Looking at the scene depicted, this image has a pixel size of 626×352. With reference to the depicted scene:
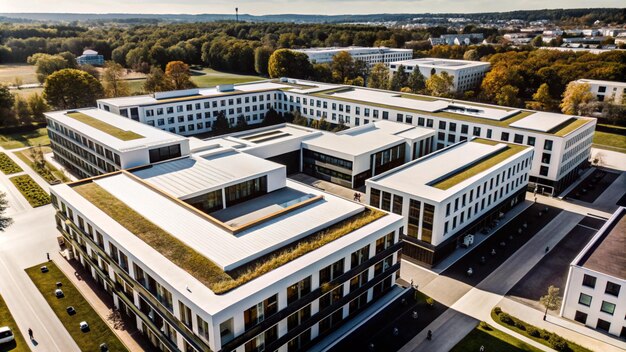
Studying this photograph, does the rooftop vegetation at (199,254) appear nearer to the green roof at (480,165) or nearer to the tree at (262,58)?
the green roof at (480,165)

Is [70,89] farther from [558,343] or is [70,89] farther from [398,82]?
[558,343]

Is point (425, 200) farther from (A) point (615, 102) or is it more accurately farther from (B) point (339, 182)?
(A) point (615, 102)

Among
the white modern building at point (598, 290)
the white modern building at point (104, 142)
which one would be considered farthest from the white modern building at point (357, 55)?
the white modern building at point (598, 290)

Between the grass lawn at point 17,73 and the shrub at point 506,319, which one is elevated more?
the grass lawn at point 17,73

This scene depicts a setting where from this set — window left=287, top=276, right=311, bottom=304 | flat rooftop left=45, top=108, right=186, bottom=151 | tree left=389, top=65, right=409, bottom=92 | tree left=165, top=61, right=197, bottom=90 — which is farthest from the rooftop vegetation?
tree left=389, top=65, right=409, bottom=92

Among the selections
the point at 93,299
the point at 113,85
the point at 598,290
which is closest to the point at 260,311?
the point at 93,299

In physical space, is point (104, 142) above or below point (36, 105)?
above
